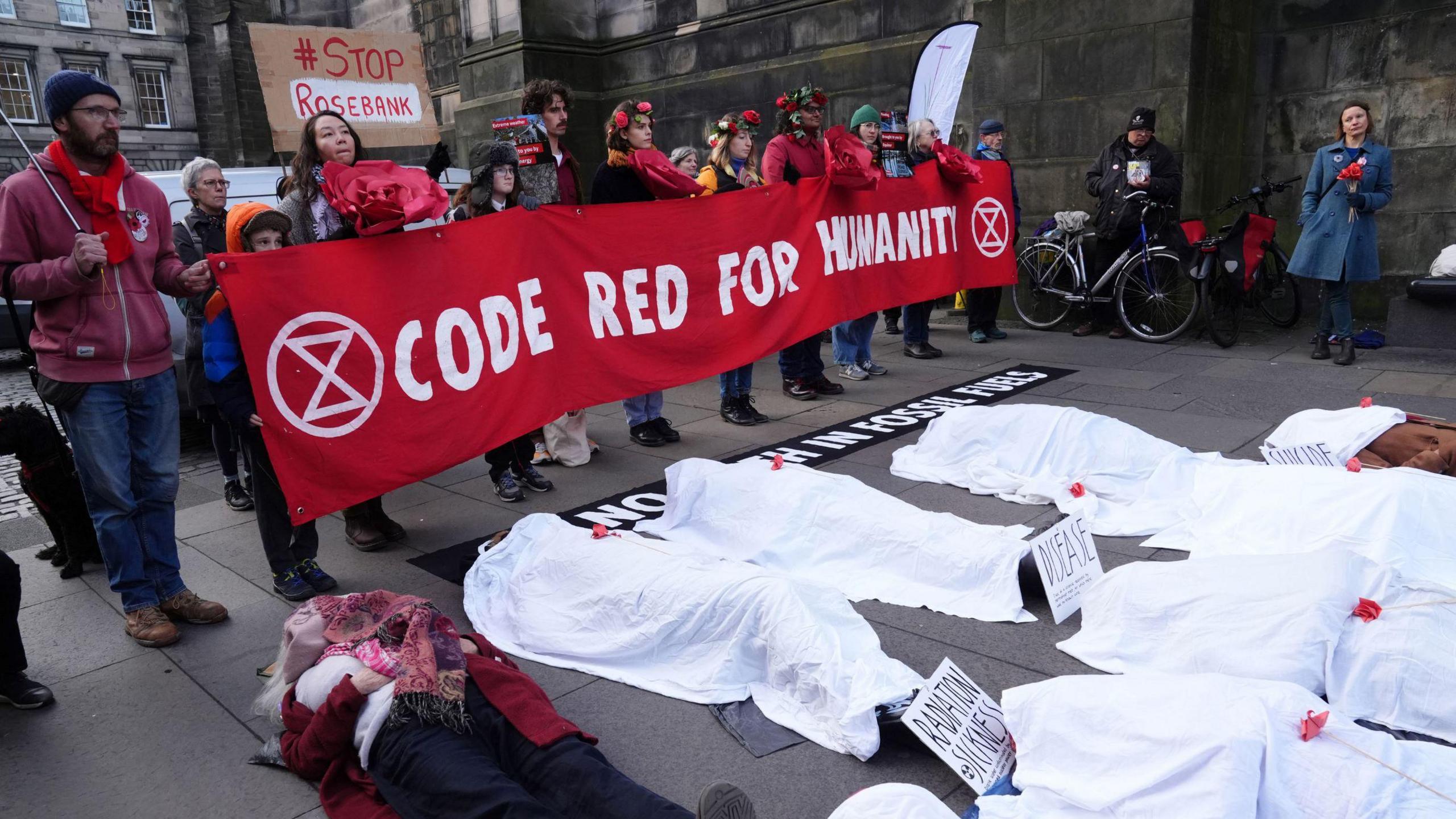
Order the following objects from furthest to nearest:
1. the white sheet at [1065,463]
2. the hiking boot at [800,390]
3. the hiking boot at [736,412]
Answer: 1. the hiking boot at [800,390]
2. the hiking boot at [736,412]
3. the white sheet at [1065,463]

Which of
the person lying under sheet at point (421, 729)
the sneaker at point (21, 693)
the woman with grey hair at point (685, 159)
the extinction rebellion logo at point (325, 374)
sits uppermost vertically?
the woman with grey hair at point (685, 159)

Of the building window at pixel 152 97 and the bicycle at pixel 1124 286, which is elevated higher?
the building window at pixel 152 97

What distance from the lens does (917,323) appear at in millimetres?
9531

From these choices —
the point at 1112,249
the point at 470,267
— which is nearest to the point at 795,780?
the point at 470,267

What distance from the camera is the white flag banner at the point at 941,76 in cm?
945

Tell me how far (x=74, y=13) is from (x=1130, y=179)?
135 ft

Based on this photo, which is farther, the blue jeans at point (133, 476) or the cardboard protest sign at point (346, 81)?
the cardboard protest sign at point (346, 81)

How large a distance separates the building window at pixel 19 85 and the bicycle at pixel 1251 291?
39.3 meters

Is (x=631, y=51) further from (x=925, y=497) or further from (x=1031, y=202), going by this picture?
(x=925, y=497)

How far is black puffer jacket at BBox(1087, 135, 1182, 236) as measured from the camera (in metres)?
9.30

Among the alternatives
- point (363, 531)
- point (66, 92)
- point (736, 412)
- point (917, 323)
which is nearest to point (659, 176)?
point (736, 412)

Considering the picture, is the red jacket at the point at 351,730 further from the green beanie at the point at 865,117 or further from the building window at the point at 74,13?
the building window at the point at 74,13

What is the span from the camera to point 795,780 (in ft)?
9.51

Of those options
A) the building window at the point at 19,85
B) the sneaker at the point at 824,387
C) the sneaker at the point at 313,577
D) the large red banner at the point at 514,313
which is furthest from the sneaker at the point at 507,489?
the building window at the point at 19,85
